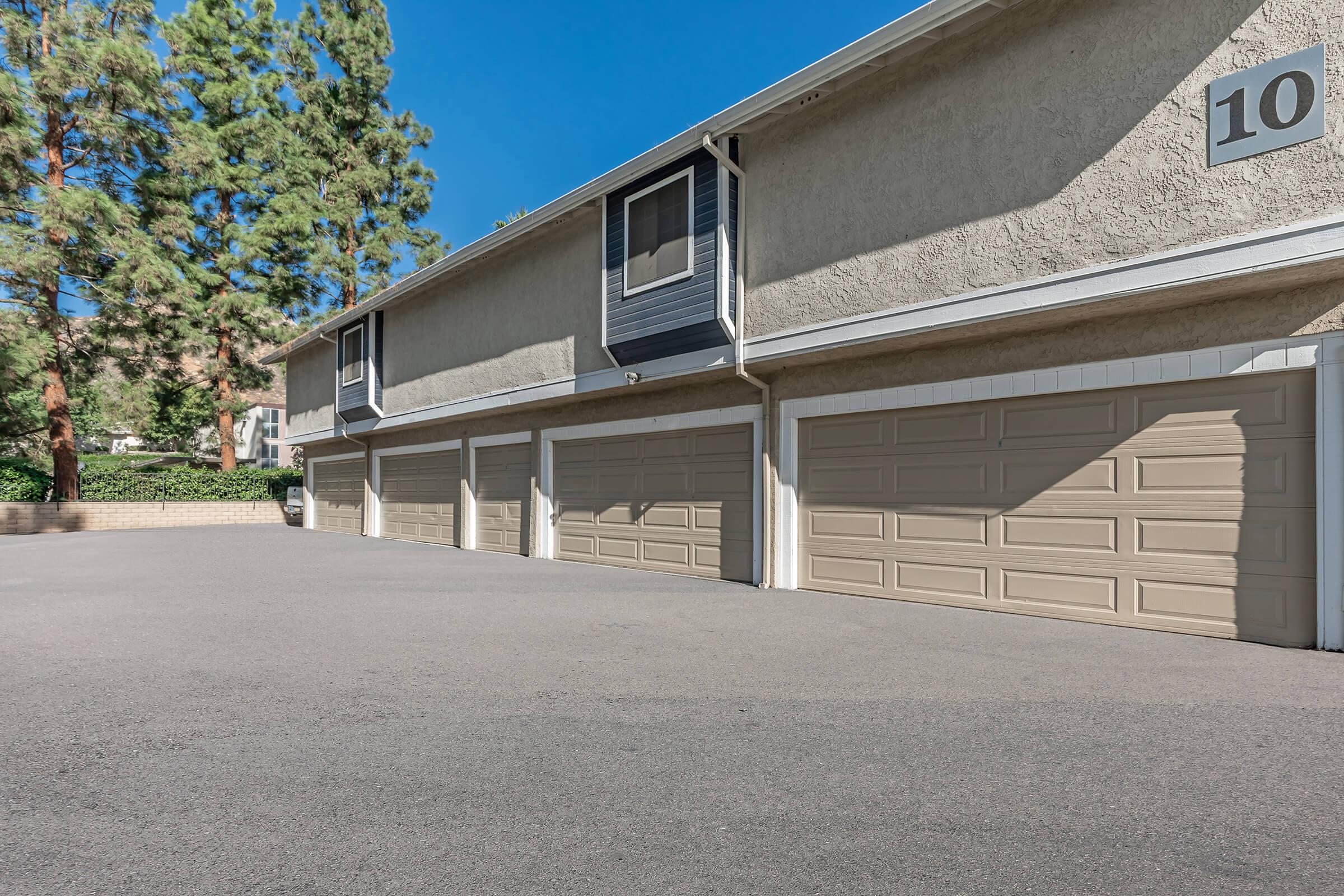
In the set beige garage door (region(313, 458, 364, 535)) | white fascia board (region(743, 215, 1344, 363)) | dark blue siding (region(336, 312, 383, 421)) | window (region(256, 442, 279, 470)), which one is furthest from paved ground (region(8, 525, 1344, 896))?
window (region(256, 442, 279, 470))

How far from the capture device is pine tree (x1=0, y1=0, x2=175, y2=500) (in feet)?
68.1

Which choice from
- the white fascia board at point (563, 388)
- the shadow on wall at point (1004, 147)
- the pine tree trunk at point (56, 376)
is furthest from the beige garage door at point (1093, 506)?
the pine tree trunk at point (56, 376)

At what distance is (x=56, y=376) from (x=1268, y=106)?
28670mm

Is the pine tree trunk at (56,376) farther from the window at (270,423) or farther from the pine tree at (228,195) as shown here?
the window at (270,423)

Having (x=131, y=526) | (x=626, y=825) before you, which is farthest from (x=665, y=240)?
(x=131, y=526)

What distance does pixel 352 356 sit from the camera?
18.9 meters

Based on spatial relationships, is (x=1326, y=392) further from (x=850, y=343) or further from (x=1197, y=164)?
(x=850, y=343)

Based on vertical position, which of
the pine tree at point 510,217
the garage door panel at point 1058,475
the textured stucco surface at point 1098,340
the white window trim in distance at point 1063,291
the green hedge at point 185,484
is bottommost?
the green hedge at point 185,484

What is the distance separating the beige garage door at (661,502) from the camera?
10.1 m

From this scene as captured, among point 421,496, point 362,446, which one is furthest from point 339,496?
point 421,496

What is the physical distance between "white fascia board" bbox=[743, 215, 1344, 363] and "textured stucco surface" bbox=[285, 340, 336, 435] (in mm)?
16662

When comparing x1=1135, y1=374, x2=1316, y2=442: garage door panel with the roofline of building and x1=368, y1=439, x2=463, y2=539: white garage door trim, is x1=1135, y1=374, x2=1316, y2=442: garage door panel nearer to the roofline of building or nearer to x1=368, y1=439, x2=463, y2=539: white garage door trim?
the roofline of building

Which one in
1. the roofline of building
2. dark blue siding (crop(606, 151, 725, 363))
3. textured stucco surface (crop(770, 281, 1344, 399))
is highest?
the roofline of building

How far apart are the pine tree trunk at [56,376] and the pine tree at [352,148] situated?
23.5 ft
